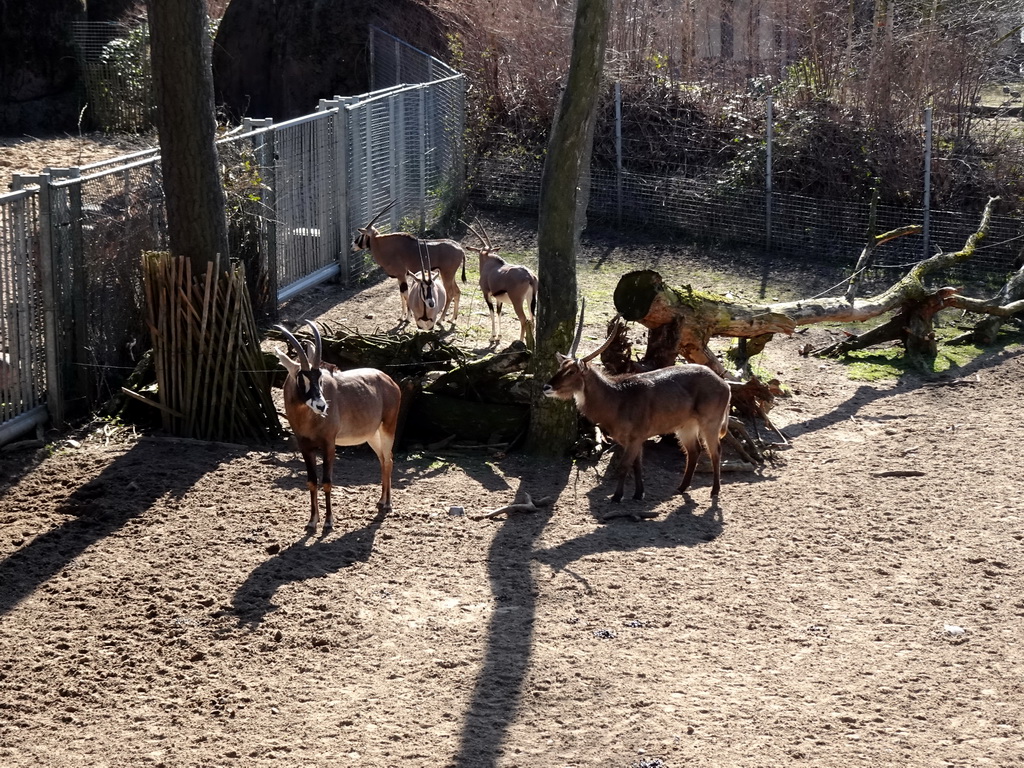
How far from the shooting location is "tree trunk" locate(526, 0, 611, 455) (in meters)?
9.38

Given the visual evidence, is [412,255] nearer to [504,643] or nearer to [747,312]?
[747,312]

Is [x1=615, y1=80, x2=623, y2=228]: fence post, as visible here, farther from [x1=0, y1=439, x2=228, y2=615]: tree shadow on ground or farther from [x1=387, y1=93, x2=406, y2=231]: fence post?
[x1=0, y1=439, x2=228, y2=615]: tree shadow on ground

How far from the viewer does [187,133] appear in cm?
982

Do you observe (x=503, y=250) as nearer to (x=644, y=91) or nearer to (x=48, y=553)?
(x=644, y=91)

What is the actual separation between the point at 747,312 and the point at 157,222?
5321 millimetres

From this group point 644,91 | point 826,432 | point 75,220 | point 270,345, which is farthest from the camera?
point 644,91

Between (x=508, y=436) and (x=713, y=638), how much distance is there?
3710 millimetres

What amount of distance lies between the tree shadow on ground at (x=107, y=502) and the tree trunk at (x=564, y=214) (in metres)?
2.46

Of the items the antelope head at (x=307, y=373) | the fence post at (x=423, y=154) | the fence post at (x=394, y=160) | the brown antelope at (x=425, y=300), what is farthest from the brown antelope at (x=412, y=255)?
the antelope head at (x=307, y=373)

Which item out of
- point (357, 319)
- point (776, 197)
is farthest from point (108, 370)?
point (776, 197)

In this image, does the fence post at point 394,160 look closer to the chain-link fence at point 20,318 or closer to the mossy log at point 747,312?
the mossy log at point 747,312

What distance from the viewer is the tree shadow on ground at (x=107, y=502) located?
23.8 feet

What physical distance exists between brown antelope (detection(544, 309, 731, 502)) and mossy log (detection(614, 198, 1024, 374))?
1197mm

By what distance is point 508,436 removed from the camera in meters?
10.1
